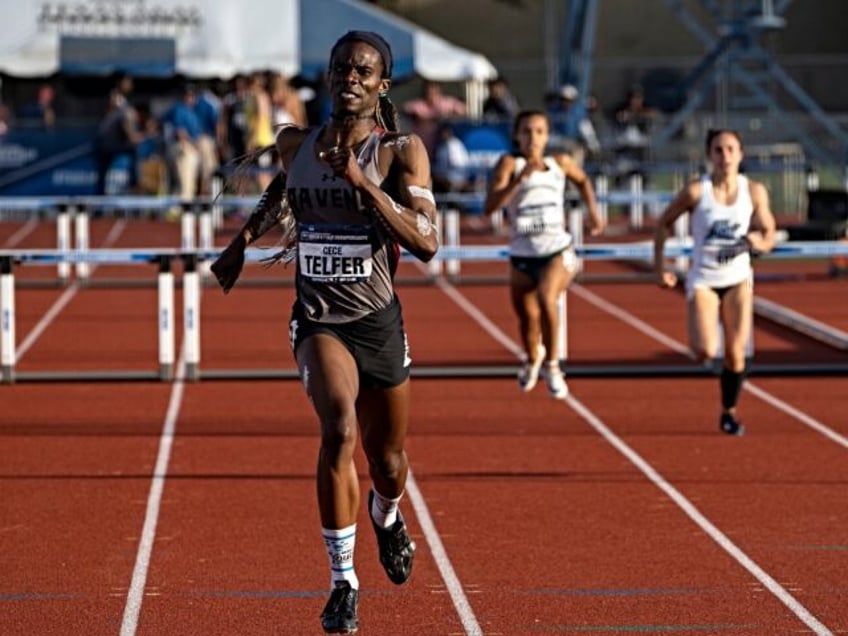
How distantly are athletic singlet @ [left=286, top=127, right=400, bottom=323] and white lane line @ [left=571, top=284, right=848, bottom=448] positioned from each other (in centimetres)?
577

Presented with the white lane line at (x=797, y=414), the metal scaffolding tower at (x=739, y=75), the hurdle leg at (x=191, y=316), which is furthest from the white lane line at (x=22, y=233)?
the white lane line at (x=797, y=414)

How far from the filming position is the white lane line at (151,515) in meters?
8.05

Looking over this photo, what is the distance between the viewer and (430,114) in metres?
31.3

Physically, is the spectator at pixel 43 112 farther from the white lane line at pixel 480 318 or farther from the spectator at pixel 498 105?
the white lane line at pixel 480 318

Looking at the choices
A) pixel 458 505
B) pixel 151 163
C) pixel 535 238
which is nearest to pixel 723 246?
pixel 535 238

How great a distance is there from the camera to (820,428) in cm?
1323

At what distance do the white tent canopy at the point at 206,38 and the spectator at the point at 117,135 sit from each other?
1405 millimetres

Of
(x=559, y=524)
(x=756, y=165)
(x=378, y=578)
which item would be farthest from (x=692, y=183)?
(x=756, y=165)

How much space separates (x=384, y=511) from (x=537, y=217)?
6.06 metres

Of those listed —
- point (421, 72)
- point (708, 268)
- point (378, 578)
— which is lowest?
point (378, 578)

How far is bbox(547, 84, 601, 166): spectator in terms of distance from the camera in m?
30.2

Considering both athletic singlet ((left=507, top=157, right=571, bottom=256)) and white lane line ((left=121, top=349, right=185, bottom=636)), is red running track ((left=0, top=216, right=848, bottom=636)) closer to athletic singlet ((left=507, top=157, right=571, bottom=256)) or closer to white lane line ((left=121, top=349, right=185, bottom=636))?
white lane line ((left=121, top=349, right=185, bottom=636))

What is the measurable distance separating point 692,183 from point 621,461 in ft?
5.67

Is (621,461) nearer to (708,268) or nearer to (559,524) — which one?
(708,268)
